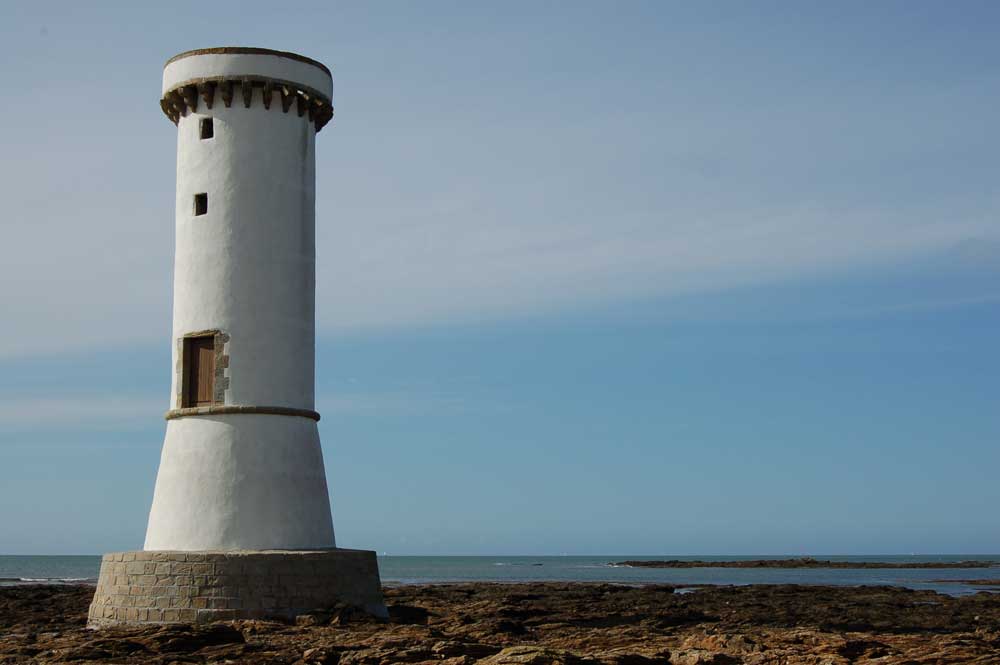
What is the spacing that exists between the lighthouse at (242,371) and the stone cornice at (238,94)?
23mm

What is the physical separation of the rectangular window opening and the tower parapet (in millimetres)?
3891

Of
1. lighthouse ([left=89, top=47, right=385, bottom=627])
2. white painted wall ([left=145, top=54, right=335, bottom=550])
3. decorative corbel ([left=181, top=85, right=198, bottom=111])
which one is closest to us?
lighthouse ([left=89, top=47, right=385, bottom=627])

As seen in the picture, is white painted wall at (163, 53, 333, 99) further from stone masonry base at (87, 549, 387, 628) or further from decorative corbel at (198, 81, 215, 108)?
stone masonry base at (87, 549, 387, 628)

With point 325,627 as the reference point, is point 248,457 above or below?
above

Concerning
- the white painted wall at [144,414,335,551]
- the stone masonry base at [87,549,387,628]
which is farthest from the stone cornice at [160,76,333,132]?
the stone masonry base at [87,549,387,628]

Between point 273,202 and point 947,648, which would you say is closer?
point 947,648

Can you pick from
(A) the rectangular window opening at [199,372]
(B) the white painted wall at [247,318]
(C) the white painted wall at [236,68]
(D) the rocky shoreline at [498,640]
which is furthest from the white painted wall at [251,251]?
(D) the rocky shoreline at [498,640]

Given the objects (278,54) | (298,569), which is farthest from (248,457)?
(278,54)

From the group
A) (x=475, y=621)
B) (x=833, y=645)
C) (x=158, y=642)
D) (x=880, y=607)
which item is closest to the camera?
(x=833, y=645)

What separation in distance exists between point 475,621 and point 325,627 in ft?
12.1

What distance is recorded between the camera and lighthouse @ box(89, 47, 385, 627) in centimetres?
1565

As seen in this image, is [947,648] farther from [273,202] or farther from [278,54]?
[278,54]

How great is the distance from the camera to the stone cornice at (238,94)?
1720cm

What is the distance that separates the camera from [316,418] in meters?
17.4
